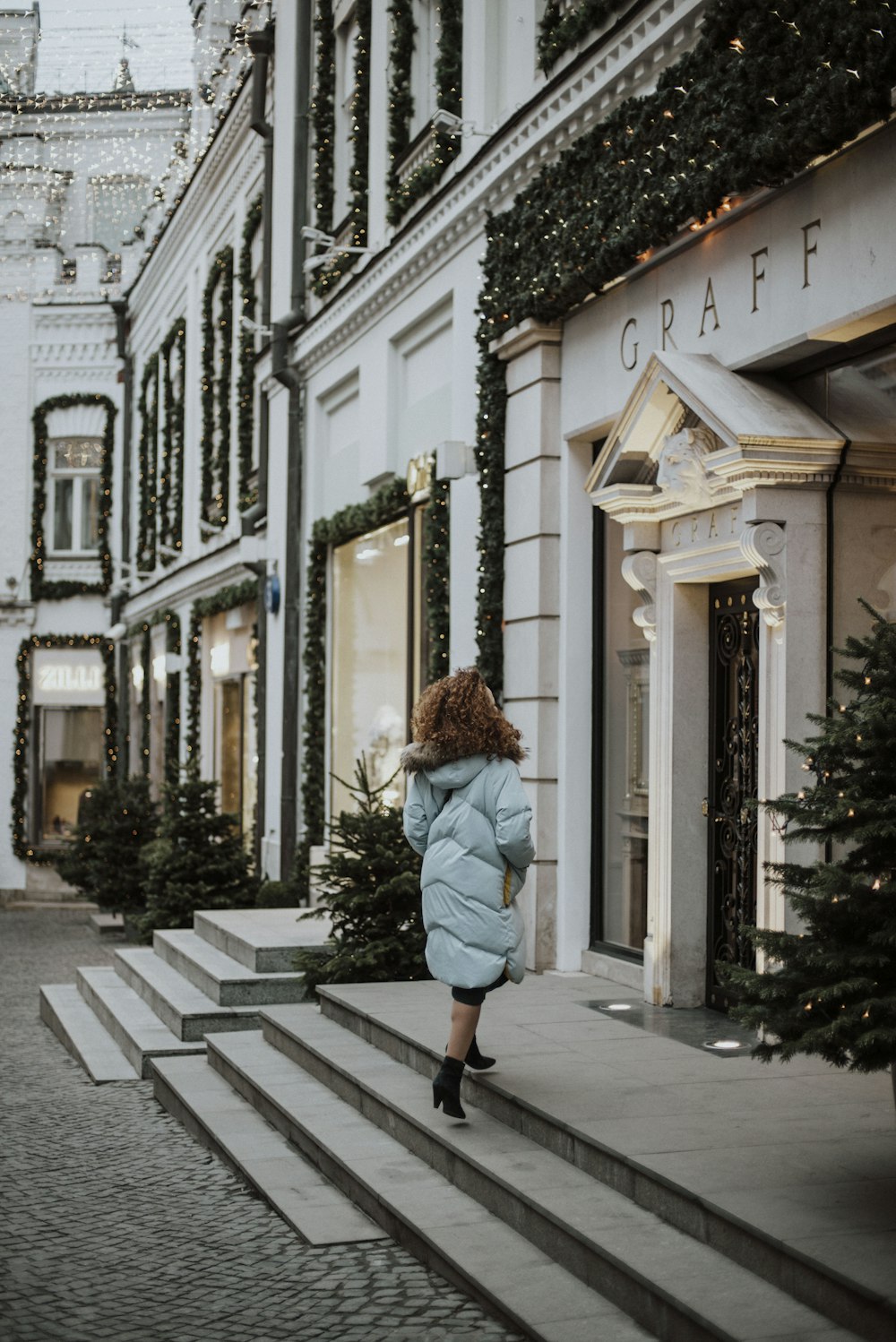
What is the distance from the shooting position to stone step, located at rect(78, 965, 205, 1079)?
33.3 ft

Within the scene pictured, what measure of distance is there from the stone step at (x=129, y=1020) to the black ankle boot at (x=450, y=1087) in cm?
372

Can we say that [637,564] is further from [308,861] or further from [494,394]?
[308,861]

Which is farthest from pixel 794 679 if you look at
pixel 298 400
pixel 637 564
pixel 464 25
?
pixel 298 400

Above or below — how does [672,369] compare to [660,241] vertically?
below

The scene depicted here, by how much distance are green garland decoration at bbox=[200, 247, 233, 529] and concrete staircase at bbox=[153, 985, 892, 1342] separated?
14.0 metres

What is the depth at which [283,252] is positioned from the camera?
17.5 metres

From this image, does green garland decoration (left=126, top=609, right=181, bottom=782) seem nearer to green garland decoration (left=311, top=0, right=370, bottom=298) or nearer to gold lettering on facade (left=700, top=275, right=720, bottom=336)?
green garland decoration (left=311, top=0, right=370, bottom=298)

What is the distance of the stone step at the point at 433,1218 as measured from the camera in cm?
511

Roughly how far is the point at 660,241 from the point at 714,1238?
5.58 metres

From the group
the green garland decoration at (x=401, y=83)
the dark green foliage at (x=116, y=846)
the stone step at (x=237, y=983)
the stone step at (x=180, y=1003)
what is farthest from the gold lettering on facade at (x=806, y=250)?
the dark green foliage at (x=116, y=846)

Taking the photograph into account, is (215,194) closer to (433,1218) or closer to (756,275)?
(756,275)

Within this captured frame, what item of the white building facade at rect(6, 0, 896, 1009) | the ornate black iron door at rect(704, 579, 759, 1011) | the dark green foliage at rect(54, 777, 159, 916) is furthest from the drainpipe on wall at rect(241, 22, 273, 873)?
the ornate black iron door at rect(704, 579, 759, 1011)

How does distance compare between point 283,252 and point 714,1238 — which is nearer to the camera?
point 714,1238

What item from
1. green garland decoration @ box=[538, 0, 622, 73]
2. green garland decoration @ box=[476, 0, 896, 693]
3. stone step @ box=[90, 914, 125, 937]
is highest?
green garland decoration @ box=[538, 0, 622, 73]
